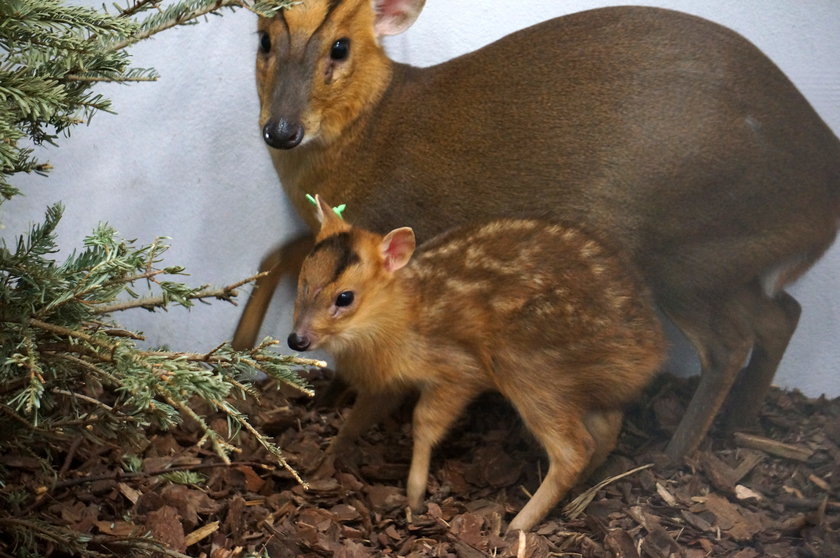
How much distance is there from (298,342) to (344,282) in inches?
9.0

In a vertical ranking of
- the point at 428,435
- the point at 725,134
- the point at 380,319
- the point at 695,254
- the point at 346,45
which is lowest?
the point at 428,435

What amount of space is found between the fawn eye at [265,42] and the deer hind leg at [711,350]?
149cm

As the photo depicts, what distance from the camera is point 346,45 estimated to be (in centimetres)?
292

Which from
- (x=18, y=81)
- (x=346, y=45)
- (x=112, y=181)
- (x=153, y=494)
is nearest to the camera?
(x=18, y=81)

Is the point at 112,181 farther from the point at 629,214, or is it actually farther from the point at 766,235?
the point at 766,235

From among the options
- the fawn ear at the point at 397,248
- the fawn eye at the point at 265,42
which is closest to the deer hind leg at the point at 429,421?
the fawn ear at the point at 397,248

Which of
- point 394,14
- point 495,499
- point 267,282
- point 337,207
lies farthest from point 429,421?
point 394,14

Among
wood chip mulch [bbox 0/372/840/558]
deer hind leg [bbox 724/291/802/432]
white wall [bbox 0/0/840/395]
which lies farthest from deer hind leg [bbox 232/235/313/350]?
deer hind leg [bbox 724/291/802/432]

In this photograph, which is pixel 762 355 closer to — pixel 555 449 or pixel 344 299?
pixel 555 449

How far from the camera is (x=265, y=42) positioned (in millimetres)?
2938

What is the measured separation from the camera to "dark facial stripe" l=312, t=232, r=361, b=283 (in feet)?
9.08

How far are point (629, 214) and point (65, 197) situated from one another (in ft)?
6.63

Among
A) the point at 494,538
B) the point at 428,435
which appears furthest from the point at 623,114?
the point at 494,538

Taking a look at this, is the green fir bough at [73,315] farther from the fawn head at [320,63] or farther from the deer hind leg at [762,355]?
the deer hind leg at [762,355]
